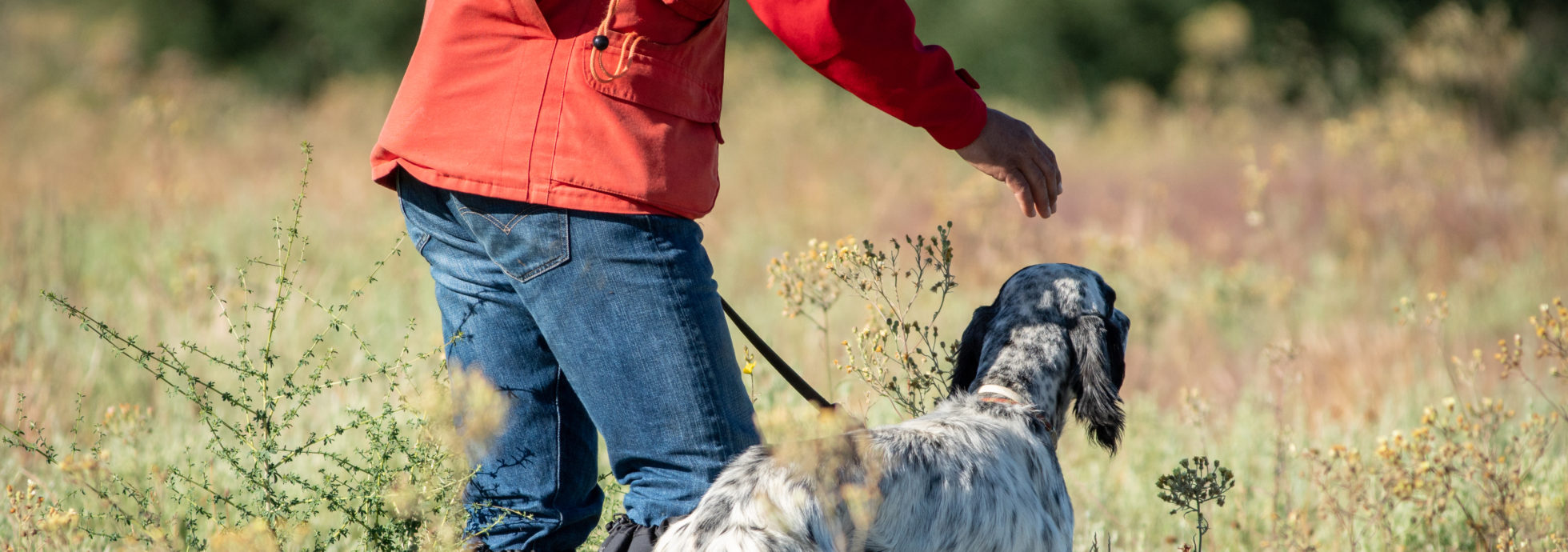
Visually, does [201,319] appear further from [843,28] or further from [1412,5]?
[1412,5]

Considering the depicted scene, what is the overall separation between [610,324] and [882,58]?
2.24 ft

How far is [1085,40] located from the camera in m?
18.8

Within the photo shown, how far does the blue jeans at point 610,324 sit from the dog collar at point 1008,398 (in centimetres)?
64

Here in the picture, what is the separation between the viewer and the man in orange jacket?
6.47 feet

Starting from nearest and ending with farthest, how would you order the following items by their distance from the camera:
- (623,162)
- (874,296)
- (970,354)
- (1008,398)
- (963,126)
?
(623,162), (963,126), (1008,398), (970,354), (874,296)

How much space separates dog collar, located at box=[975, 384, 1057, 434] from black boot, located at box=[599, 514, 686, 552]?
2.67 feet

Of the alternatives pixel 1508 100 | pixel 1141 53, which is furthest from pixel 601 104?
pixel 1141 53

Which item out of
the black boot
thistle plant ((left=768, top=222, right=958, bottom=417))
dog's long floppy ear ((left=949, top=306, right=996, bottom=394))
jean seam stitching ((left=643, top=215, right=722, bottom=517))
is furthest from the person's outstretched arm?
the black boot

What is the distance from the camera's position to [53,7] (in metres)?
16.9

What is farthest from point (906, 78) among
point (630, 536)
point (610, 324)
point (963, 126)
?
point (630, 536)

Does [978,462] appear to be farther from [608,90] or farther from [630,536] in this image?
[608,90]

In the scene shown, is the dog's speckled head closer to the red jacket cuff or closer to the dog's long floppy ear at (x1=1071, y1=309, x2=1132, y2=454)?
the dog's long floppy ear at (x1=1071, y1=309, x2=1132, y2=454)

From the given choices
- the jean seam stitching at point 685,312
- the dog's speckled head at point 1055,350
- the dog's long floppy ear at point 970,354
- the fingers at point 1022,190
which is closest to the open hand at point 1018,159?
the fingers at point 1022,190

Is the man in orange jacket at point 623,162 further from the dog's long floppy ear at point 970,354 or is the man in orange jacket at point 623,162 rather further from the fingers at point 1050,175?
the dog's long floppy ear at point 970,354
